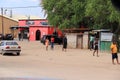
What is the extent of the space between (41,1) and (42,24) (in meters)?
25.0

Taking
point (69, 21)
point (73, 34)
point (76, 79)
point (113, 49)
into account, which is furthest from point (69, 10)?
point (76, 79)

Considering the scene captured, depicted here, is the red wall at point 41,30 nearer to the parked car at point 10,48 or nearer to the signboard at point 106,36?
the signboard at point 106,36

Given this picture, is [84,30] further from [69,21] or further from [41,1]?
[41,1]

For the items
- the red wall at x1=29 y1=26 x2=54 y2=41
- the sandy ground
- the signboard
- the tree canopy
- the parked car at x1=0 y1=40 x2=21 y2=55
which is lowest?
the sandy ground

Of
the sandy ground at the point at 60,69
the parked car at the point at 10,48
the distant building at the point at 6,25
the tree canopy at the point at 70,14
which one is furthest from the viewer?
the distant building at the point at 6,25

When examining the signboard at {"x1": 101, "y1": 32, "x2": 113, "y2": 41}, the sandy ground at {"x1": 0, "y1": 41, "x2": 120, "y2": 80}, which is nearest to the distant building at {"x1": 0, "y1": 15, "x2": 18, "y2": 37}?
the signboard at {"x1": 101, "y1": 32, "x2": 113, "y2": 41}

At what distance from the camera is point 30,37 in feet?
271

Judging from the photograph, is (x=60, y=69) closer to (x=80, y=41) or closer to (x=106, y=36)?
(x=106, y=36)

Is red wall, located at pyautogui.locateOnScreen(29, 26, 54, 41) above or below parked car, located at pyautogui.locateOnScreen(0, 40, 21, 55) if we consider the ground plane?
above

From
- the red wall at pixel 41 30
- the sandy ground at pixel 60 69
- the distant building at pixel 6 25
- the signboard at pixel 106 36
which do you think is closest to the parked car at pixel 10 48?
the sandy ground at pixel 60 69

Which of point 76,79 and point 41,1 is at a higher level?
point 41,1

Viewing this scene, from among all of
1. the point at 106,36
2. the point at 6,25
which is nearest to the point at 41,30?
the point at 6,25

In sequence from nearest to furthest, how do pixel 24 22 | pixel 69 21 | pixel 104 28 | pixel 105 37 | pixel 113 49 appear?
A: pixel 113 49 < pixel 105 37 < pixel 104 28 < pixel 69 21 < pixel 24 22

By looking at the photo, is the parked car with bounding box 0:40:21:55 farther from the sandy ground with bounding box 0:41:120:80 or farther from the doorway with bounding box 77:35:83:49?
the doorway with bounding box 77:35:83:49
